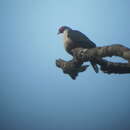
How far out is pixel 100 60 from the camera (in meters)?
4.88

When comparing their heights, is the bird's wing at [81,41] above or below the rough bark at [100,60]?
above

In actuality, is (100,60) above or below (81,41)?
below

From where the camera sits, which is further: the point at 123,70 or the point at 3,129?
the point at 3,129

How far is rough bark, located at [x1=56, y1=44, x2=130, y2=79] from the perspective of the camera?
13.6 ft

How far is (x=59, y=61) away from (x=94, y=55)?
41.7 inches

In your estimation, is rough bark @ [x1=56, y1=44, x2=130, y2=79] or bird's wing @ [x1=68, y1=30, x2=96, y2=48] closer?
rough bark @ [x1=56, y1=44, x2=130, y2=79]

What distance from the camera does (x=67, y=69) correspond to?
525 centimetres

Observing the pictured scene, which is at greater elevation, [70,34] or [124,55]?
[70,34]

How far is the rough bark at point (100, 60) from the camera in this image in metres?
4.14

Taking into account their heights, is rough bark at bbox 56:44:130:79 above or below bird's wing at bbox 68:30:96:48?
below

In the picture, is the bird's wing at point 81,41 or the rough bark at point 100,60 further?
the bird's wing at point 81,41

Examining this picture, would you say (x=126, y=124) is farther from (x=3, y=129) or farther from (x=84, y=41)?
(x=84, y=41)

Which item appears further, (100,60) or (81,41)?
(81,41)

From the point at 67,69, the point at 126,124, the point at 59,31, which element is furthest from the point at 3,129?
the point at 67,69
